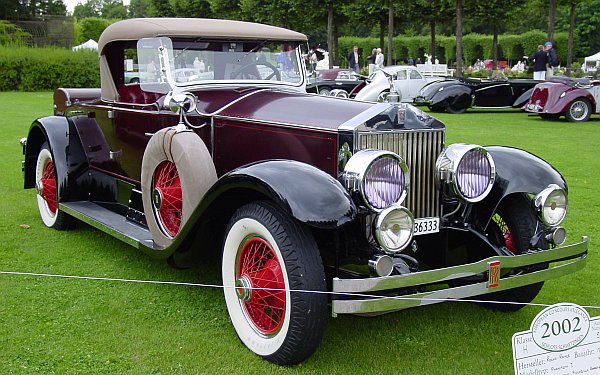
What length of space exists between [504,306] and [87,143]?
3781 millimetres

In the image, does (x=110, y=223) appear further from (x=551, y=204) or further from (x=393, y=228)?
(x=551, y=204)

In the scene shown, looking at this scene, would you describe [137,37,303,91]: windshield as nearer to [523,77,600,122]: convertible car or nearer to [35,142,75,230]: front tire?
[35,142,75,230]: front tire

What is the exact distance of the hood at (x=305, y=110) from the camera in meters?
3.78

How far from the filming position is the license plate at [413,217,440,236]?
12.5 ft

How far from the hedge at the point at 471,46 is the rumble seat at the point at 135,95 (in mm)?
51294

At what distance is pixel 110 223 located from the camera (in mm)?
4949

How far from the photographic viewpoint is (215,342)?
369cm

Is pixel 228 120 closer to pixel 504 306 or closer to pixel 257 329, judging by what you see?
pixel 257 329

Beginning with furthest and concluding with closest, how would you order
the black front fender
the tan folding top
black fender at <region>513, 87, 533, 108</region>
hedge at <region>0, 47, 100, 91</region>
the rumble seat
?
hedge at <region>0, 47, 100, 91</region> < black fender at <region>513, 87, 533, 108</region> < the rumble seat < the tan folding top < the black front fender

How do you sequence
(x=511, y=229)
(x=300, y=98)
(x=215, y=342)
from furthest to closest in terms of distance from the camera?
(x=300, y=98), (x=511, y=229), (x=215, y=342)

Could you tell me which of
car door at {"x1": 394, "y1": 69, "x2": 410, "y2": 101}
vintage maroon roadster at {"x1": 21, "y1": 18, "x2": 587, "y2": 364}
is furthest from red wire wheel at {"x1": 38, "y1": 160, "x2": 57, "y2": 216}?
car door at {"x1": 394, "y1": 69, "x2": 410, "y2": 101}

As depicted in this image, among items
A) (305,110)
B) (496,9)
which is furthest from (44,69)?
(305,110)

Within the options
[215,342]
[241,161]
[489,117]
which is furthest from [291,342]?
[489,117]

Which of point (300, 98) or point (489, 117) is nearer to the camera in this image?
point (300, 98)
